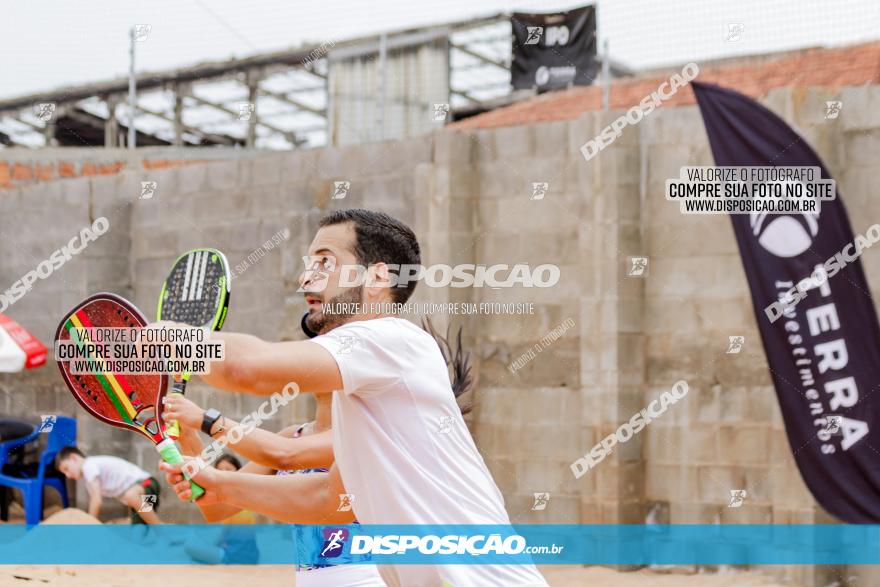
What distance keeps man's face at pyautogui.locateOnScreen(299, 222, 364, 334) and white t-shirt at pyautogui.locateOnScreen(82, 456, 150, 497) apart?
8816 mm

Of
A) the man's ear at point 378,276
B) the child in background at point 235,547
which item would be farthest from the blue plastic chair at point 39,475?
the man's ear at point 378,276

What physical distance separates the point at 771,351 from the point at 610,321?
1283 mm

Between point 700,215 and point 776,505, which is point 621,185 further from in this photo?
point 776,505

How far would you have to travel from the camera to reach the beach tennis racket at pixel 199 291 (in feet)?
15.8

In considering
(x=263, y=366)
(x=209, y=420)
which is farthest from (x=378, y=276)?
(x=209, y=420)

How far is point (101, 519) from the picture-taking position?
12.0 m

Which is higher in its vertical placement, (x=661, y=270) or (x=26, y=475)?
(x=661, y=270)

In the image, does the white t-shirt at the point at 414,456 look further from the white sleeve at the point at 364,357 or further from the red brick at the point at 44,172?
the red brick at the point at 44,172

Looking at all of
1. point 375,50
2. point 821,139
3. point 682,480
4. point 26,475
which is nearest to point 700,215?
point 821,139

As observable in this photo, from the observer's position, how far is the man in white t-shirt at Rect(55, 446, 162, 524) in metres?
11.6

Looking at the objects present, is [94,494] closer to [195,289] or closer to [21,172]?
[21,172]

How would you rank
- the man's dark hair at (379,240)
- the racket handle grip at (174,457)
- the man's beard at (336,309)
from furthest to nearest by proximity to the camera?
the racket handle grip at (174,457), the man's dark hair at (379,240), the man's beard at (336,309)

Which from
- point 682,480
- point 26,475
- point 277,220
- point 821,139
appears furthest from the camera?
point 26,475

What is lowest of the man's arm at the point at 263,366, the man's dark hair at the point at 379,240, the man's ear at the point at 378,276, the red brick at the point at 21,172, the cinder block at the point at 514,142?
the man's arm at the point at 263,366
